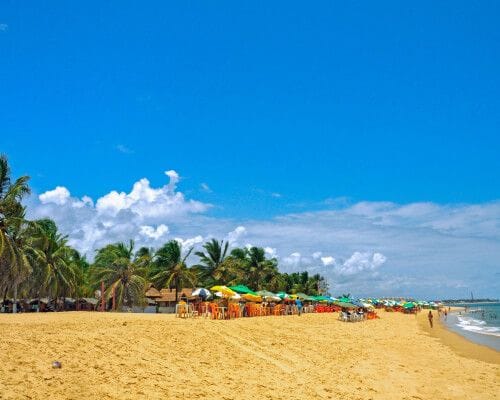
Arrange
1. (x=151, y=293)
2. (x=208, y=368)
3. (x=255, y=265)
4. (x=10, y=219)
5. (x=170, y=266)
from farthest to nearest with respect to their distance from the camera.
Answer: (x=255, y=265)
(x=151, y=293)
(x=170, y=266)
(x=10, y=219)
(x=208, y=368)

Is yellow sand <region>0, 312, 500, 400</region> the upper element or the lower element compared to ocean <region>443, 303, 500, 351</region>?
upper

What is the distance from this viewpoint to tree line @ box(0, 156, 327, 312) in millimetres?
22469

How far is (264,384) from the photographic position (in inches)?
400

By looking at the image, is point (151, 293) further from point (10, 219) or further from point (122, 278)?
point (10, 219)

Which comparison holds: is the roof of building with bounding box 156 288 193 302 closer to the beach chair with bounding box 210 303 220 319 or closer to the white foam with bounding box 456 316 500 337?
the beach chair with bounding box 210 303 220 319

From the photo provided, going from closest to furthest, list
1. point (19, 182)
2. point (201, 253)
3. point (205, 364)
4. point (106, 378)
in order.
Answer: point (106, 378), point (205, 364), point (19, 182), point (201, 253)

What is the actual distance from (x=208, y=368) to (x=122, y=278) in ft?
86.7

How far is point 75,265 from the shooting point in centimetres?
3919

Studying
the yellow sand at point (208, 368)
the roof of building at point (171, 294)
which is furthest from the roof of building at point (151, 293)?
the yellow sand at point (208, 368)

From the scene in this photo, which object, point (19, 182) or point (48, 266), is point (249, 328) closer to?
point (19, 182)

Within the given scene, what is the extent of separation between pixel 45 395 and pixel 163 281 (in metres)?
31.3

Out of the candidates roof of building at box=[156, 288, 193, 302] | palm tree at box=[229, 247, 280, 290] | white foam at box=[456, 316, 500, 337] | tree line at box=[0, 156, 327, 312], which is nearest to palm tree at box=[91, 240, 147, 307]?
tree line at box=[0, 156, 327, 312]

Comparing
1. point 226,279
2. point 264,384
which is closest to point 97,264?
point 226,279

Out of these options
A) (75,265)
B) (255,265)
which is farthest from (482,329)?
(75,265)
